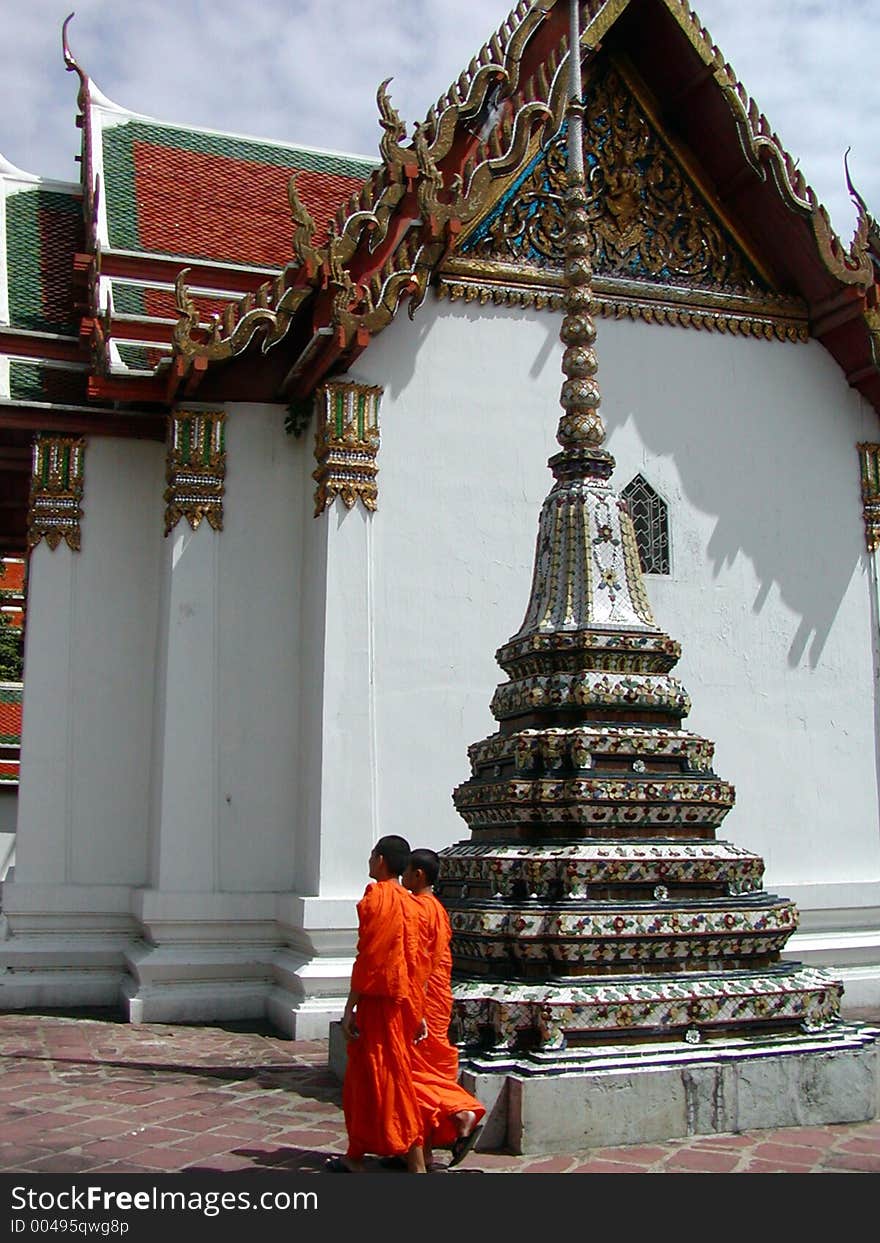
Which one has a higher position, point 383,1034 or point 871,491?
point 871,491

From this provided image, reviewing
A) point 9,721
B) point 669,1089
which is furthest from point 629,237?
point 9,721

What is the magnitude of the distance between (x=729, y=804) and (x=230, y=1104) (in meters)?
2.24

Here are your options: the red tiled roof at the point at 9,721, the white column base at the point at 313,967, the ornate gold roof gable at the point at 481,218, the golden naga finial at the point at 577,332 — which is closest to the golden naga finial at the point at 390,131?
the ornate gold roof gable at the point at 481,218

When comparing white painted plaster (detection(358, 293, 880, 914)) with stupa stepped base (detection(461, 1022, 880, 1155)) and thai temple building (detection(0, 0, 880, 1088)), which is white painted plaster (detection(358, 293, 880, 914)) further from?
stupa stepped base (detection(461, 1022, 880, 1155))

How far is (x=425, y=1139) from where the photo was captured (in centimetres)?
380

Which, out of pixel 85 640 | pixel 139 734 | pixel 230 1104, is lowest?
pixel 230 1104

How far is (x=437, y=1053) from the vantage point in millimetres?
3912

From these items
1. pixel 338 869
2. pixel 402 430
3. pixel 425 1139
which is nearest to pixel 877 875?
pixel 338 869

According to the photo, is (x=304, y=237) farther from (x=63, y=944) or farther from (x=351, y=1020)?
(x=351, y=1020)

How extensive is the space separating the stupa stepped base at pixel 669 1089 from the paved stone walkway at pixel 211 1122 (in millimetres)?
53

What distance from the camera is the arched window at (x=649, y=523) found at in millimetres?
8125

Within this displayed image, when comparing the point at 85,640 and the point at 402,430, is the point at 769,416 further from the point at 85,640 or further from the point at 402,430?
the point at 85,640

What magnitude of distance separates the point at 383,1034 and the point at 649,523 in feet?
16.4

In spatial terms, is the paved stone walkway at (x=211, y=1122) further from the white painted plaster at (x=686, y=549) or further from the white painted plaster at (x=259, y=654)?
the white painted plaster at (x=686, y=549)
